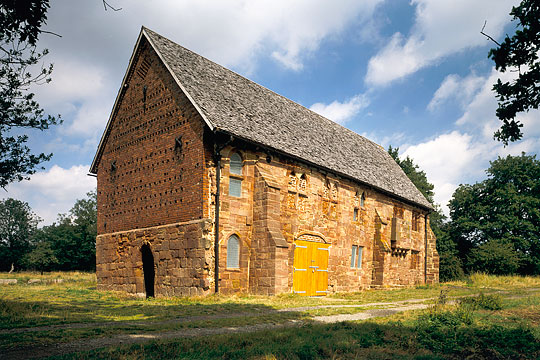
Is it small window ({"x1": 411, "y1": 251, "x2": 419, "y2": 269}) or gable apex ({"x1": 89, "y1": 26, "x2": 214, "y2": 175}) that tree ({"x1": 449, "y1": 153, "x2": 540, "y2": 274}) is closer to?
small window ({"x1": 411, "y1": 251, "x2": 419, "y2": 269})

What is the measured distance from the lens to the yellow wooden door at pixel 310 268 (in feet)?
71.4

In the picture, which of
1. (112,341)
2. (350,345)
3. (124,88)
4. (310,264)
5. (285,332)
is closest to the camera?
(112,341)

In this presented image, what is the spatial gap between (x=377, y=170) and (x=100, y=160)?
19963mm

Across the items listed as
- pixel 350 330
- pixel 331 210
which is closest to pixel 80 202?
pixel 331 210

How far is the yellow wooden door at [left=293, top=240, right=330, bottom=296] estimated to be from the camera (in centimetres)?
2177

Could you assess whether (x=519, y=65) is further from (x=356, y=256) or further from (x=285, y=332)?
(x=356, y=256)

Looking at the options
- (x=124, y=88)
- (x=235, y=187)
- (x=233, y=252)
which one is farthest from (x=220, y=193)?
(x=124, y=88)

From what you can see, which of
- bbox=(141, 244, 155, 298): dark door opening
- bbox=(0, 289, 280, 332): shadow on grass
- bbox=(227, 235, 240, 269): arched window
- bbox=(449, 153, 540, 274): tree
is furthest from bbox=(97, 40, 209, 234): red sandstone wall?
bbox=(449, 153, 540, 274): tree

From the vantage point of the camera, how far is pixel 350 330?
9945 millimetres

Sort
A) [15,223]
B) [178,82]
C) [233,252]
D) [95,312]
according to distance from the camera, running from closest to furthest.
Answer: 1. [95,312]
2. [233,252]
3. [178,82]
4. [15,223]

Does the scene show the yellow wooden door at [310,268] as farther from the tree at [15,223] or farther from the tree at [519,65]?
the tree at [15,223]

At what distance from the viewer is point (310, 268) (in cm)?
2280

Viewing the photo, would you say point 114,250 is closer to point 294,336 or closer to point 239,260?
point 239,260

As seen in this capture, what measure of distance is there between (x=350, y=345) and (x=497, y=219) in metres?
44.9
